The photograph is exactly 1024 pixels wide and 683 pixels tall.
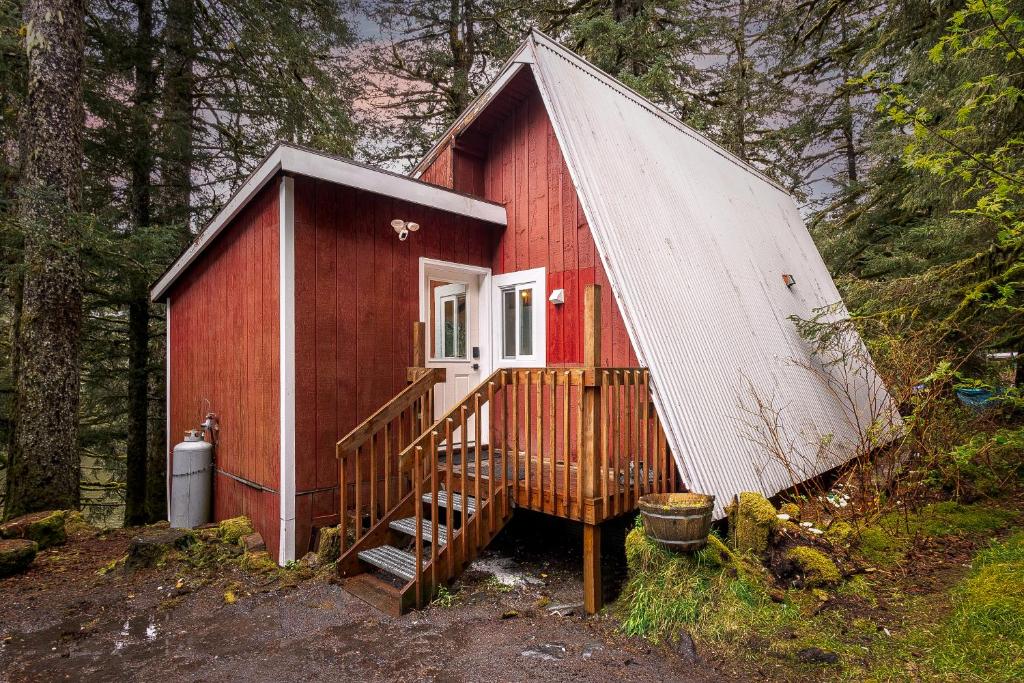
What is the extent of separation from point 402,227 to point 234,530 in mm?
3395

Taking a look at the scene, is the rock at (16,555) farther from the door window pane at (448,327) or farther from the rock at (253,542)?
the door window pane at (448,327)

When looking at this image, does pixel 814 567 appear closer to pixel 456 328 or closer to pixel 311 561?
pixel 311 561

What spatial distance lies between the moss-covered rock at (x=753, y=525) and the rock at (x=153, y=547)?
189 inches

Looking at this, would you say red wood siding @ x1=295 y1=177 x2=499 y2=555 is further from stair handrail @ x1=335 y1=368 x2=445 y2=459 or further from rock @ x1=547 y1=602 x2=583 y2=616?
rock @ x1=547 y1=602 x2=583 y2=616

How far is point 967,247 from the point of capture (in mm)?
6355

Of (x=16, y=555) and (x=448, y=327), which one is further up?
(x=448, y=327)

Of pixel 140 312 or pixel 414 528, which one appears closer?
pixel 414 528

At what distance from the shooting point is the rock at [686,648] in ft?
10.3

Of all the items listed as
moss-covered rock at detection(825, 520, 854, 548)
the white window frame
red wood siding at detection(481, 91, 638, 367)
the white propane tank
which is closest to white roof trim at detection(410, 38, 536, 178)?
red wood siding at detection(481, 91, 638, 367)

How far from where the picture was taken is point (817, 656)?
2994 millimetres

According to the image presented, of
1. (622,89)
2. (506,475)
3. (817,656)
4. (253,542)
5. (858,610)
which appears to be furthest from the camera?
(622,89)

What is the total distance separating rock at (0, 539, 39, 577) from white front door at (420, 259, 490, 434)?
3.81m

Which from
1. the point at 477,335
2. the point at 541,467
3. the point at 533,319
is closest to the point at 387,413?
the point at 541,467

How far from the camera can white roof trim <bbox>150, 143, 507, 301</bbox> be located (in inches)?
178
